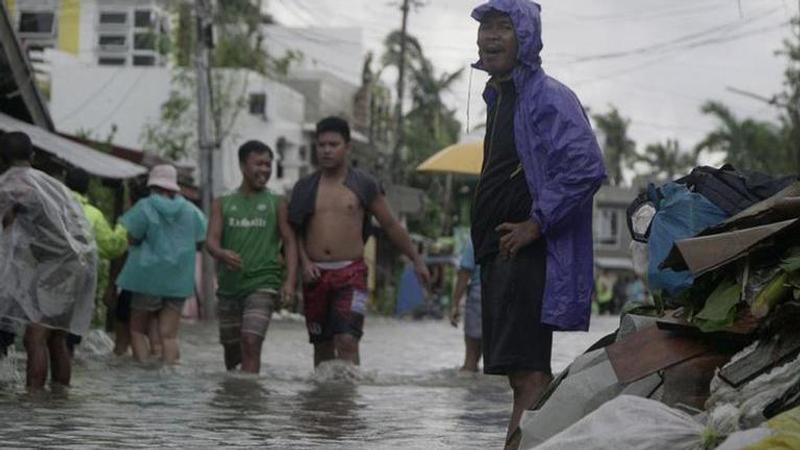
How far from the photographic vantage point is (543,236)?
7430 millimetres

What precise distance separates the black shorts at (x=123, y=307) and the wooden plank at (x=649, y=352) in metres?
9.75

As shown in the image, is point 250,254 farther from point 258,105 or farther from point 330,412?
point 258,105

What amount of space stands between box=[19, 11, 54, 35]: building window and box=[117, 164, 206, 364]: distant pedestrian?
37.9 metres

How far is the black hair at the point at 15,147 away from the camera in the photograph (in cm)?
1116

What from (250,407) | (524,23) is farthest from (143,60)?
(524,23)

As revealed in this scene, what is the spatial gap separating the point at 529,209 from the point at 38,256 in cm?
455

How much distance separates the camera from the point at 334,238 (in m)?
12.6

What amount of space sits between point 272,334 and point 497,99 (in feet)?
64.0

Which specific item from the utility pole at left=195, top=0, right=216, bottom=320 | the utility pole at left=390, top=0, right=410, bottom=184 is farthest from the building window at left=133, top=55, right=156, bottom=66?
the utility pole at left=195, top=0, right=216, bottom=320

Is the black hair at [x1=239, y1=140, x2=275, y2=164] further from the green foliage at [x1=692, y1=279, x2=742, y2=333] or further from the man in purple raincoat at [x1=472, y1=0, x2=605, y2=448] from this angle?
the green foliage at [x1=692, y1=279, x2=742, y2=333]

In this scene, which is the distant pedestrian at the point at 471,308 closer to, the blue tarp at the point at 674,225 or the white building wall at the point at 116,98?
the blue tarp at the point at 674,225

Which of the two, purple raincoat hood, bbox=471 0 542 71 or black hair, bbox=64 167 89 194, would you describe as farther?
black hair, bbox=64 167 89 194

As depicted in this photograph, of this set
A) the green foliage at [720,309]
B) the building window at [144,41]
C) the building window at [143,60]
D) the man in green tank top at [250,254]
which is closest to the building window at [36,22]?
the building window at [144,41]

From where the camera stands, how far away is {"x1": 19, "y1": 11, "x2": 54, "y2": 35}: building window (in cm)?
5266
